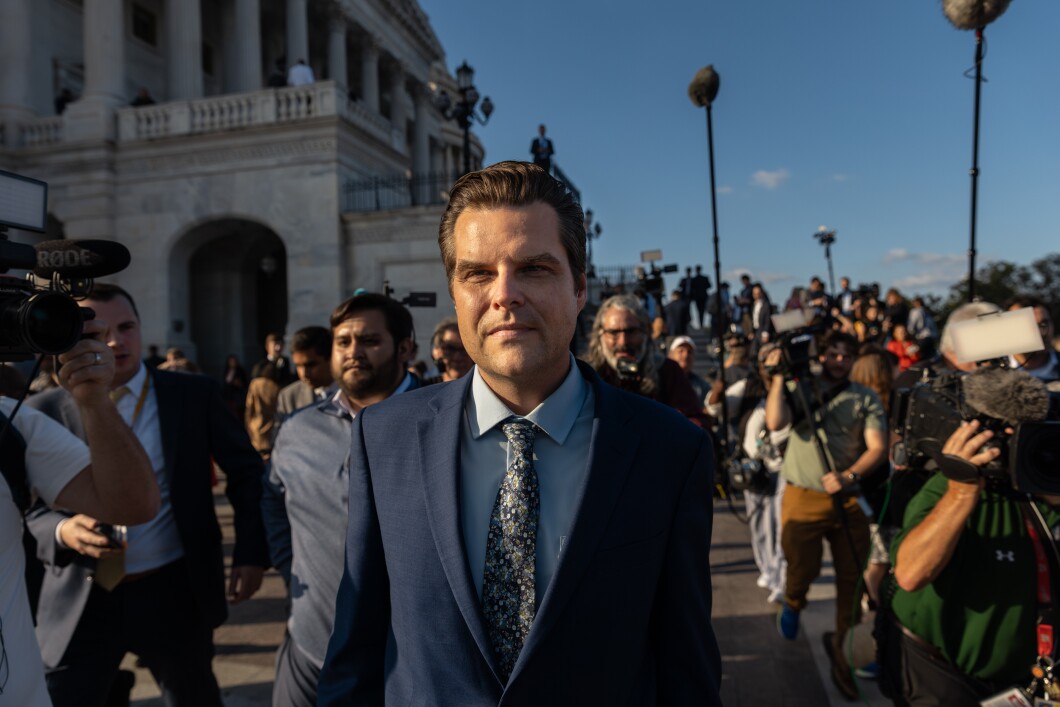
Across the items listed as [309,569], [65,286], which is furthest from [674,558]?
[65,286]

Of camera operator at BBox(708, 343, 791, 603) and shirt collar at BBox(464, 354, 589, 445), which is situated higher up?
shirt collar at BBox(464, 354, 589, 445)

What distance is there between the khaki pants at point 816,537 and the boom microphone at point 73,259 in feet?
14.0

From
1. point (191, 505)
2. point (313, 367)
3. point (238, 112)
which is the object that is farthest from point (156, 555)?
point (238, 112)

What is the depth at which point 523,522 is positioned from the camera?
4.83 feet

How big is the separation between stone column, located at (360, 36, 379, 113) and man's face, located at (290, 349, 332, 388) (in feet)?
72.2

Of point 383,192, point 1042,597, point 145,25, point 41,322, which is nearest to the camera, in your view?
point 41,322

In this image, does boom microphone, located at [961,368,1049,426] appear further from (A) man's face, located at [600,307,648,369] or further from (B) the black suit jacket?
(B) the black suit jacket

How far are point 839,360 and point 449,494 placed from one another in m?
3.99

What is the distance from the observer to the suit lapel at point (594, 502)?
4.43 ft

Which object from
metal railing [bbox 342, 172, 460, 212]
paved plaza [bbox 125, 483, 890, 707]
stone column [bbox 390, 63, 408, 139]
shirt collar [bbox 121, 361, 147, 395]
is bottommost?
paved plaza [bbox 125, 483, 890, 707]

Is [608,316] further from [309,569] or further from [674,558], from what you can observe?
[674,558]

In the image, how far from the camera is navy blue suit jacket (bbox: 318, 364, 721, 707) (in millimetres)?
1388

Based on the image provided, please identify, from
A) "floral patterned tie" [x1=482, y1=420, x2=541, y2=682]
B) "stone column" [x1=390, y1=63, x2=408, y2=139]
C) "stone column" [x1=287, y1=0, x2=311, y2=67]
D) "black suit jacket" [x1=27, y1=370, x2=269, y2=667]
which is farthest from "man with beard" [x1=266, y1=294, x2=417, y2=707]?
"stone column" [x1=390, y1=63, x2=408, y2=139]

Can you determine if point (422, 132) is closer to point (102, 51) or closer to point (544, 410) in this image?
point (102, 51)
